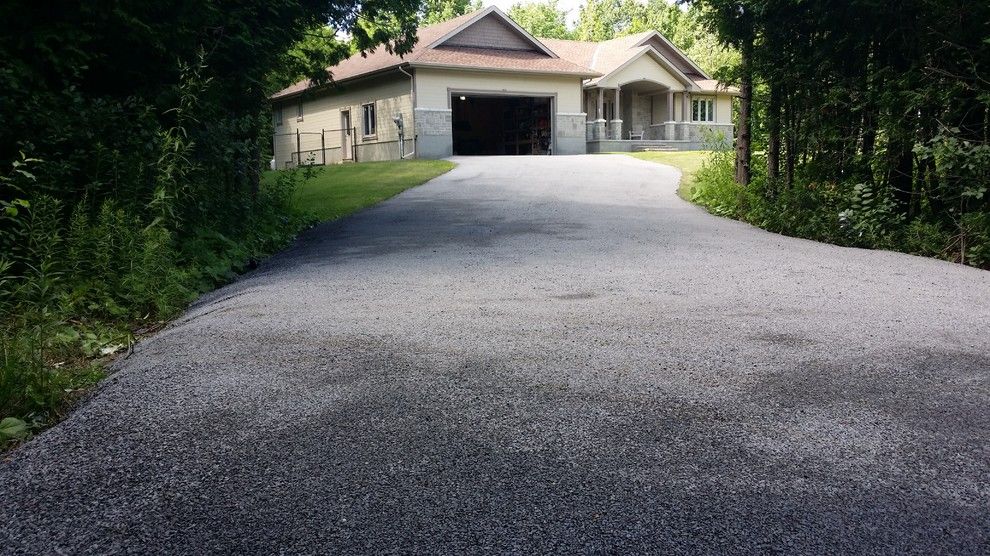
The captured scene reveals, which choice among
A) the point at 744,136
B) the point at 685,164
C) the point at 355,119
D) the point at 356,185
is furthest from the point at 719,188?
the point at 355,119

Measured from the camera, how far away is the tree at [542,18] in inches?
2899

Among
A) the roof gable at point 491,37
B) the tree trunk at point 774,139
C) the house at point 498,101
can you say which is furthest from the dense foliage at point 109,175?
the roof gable at point 491,37

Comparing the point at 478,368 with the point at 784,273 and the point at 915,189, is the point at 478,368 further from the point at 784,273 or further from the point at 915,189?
the point at 915,189

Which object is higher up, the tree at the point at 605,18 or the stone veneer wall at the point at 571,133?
the tree at the point at 605,18

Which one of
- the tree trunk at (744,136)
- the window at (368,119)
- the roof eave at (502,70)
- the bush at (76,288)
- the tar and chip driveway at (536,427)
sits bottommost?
the tar and chip driveway at (536,427)

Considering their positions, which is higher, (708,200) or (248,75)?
(248,75)

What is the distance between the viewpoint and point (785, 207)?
11133 millimetres

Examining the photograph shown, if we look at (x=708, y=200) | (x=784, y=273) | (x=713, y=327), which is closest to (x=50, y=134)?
(x=713, y=327)

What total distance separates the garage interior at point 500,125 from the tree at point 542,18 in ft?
124

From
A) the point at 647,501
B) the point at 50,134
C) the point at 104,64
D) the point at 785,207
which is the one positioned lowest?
the point at 647,501

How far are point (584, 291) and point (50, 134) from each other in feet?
15.9

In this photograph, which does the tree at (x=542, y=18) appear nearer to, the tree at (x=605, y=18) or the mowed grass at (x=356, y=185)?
the tree at (x=605, y=18)

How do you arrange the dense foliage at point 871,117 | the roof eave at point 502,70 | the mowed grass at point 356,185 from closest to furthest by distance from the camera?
the dense foliage at point 871,117, the mowed grass at point 356,185, the roof eave at point 502,70

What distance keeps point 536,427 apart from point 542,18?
77.6 meters
